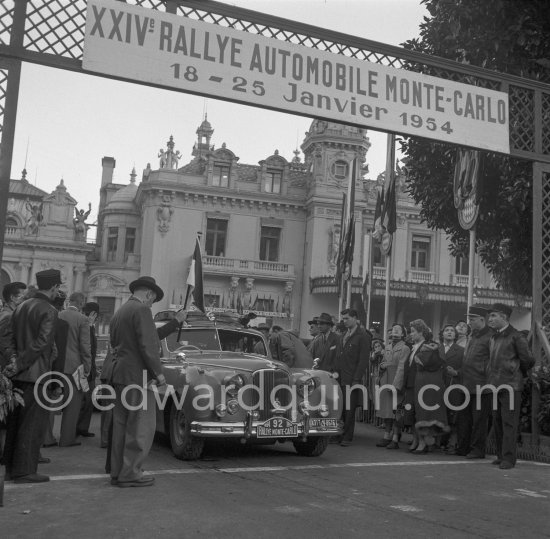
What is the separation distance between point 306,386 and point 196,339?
1779mm

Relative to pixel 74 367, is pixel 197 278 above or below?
above

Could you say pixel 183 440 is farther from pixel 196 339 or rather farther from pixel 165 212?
pixel 165 212

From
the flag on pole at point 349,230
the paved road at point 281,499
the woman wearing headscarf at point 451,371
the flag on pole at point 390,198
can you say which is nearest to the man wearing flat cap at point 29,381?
the paved road at point 281,499

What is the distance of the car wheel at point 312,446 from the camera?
28.1 ft

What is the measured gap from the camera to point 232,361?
836cm

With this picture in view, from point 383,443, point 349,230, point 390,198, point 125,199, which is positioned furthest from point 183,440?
point 125,199

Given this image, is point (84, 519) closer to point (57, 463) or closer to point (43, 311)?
point (43, 311)

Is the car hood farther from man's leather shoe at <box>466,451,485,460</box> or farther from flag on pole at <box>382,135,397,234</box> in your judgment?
flag on pole at <box>382,135,397,234</box>

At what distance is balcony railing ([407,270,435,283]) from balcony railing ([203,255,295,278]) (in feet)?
22.6

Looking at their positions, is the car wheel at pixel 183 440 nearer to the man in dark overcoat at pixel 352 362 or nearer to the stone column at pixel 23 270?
the man in dark overcoat at pixel 352 362

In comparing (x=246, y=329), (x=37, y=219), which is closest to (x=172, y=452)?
(x=246, y=329)

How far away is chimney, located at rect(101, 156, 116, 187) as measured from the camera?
5206cm

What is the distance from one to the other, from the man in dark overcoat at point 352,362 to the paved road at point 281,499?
1.77 metres

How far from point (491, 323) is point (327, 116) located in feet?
10.7
